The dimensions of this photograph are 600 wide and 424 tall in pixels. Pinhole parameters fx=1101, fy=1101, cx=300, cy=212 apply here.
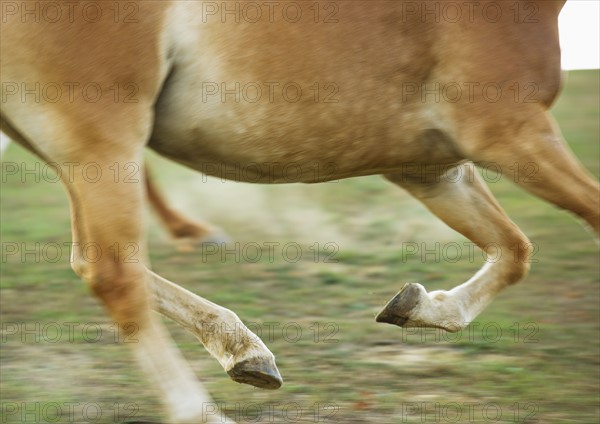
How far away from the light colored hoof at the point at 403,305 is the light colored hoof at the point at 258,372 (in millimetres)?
696

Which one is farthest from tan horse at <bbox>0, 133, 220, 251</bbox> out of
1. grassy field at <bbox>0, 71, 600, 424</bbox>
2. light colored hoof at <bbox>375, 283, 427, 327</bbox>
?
light colored hoof at <bbox>375, 283, 427, 327</bbox>

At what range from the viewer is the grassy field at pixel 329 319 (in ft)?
13.5

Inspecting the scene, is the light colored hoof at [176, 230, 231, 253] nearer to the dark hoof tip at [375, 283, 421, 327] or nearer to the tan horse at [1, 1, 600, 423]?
the dark hoof tip at [375, 283, 421, 327]

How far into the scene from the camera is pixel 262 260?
6.07 m

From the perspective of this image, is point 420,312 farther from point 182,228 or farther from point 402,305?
point 182,228

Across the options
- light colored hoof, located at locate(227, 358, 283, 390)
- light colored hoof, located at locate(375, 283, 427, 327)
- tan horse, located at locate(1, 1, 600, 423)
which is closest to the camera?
tan horse, located at locate(1, 1, 600, 423)

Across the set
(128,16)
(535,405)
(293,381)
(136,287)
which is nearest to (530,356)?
(535,405)

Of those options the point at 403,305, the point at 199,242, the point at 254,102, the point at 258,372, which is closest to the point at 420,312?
the point at 403,305

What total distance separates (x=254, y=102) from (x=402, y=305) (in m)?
1.22

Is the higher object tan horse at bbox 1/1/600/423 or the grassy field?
tan horse at bbox 1/1/600/423

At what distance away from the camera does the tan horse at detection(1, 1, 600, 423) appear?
3402 mm

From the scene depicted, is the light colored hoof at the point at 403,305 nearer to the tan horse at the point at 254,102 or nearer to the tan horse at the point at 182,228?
the tan horse at the point at 254,102

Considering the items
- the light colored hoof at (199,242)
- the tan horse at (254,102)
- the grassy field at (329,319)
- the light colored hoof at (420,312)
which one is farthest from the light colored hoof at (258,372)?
the light colored hoof at (199,242)

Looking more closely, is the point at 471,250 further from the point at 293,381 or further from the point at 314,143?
the point at 314,143
